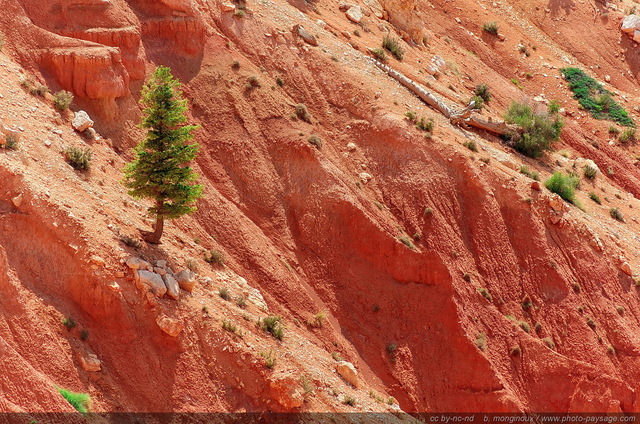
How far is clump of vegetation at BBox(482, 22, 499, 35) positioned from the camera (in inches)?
1892

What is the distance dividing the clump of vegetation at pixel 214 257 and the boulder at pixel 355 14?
18.5 m

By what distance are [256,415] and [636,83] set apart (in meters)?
38.9

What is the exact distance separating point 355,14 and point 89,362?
25.7 metres

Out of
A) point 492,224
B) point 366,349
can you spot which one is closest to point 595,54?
point 492,224

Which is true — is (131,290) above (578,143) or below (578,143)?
below

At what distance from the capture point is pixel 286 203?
97.2 feet

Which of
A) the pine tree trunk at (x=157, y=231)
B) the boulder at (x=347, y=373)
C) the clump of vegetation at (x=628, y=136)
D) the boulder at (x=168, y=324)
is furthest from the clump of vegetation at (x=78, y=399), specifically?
the clump of vegetation at (x=628, y=136)

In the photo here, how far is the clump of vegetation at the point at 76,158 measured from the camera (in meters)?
23.3

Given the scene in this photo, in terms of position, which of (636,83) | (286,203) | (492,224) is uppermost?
(636,83)

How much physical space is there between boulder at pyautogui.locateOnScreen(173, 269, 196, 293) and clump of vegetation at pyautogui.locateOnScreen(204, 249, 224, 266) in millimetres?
2748

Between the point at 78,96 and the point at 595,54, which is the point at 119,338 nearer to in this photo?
the point at 78,96

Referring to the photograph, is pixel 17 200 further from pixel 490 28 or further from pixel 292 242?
pixel 490 28

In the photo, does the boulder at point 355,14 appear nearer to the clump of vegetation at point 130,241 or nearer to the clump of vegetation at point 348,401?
the clump of vegetation at point 130,241

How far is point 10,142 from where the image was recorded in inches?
860
